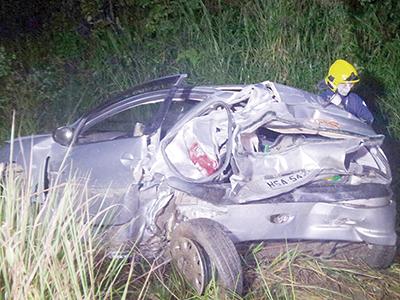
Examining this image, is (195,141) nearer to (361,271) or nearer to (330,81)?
(361,271)

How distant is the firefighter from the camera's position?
844 cm

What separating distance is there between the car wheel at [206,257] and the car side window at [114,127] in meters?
1.40

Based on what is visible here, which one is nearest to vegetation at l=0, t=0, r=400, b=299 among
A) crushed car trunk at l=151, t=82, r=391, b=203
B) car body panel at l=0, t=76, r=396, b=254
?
car body panel at l=0, t=76, r=396, b=254

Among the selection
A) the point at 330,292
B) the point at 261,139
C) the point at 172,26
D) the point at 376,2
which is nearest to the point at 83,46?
the point at 172,26

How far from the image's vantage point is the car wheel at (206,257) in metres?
5.88

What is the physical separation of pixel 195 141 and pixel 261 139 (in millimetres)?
681

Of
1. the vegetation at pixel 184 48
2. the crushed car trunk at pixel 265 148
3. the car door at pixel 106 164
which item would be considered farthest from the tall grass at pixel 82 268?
the vegetation at pixel 184 48

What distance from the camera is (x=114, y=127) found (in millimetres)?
8469

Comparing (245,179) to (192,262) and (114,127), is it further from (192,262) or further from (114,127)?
(114,127)

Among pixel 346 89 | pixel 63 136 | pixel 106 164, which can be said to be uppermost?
pixel 63 136

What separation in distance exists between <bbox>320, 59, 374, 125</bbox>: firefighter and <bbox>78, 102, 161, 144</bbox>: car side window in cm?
182

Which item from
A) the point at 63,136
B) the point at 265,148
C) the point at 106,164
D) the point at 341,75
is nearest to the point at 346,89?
the point at 341,75

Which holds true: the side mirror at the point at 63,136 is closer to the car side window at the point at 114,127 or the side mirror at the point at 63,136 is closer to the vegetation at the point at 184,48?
the car side window at the point at 114,127

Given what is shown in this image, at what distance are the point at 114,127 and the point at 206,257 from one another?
2817 mm
